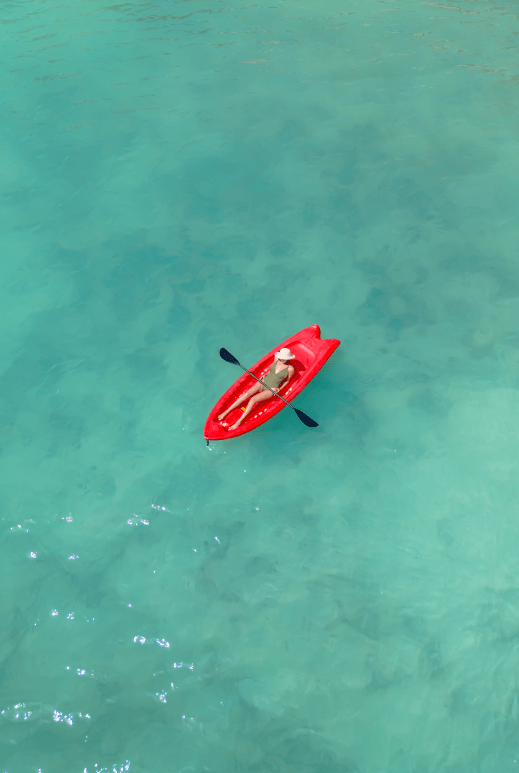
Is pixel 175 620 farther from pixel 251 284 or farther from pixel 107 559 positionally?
pixel 251 284

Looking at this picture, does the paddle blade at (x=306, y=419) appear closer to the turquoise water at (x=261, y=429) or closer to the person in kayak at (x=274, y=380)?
the turquoise water at (x=261, y=429)

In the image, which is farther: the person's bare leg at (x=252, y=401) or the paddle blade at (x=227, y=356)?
the paddle blade at (x=227, y=356)

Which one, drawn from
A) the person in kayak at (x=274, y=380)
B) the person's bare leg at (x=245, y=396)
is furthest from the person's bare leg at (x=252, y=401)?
the person's bare leg at (x=245, y=396)

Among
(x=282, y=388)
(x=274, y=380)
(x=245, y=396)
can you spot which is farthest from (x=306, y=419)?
(x=245, y=396)

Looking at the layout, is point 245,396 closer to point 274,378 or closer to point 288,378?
point 274,378

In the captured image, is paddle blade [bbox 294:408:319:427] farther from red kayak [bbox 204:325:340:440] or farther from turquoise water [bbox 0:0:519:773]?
turquoise water [bbox 0:0:519:773]

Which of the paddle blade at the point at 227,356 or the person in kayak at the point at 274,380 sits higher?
the paddle blade at the point at 227,356

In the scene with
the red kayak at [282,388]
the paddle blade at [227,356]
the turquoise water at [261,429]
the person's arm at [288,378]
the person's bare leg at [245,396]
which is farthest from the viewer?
the paddle blade at [227,356]
